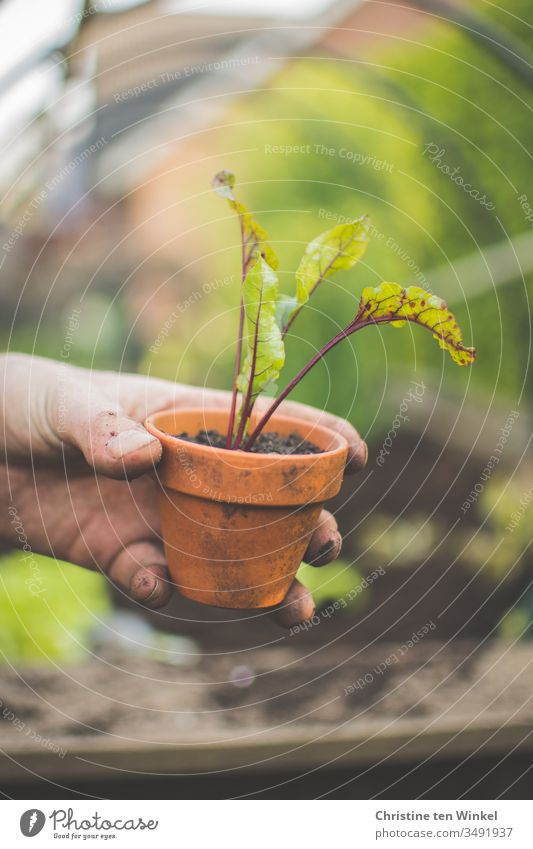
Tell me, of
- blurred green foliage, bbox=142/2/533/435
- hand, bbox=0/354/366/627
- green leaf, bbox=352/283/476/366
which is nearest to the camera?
green leaf, bbox=352/283/476/366

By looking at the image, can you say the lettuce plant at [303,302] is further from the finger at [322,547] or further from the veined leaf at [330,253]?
the finger at [322,547]

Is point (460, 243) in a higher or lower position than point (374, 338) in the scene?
higher

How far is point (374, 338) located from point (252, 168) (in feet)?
2.79

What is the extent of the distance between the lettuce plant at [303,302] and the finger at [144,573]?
18 centimetres

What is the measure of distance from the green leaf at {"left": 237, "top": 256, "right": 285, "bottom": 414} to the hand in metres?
0.12

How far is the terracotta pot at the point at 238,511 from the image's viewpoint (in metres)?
0.61

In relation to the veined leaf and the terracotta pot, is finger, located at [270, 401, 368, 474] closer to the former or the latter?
the terracotta pot

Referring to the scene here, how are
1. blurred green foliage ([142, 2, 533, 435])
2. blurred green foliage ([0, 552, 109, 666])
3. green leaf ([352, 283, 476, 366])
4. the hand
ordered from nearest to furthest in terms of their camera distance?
green leaf ([352, 283, 476, 366]) → the hand → blurred green foliage ([0, 552, 109, 666]) → blurred green foliage ([142, 2, 533, 435])

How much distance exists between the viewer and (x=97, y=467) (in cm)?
65

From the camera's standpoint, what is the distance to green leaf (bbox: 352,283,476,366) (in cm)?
57

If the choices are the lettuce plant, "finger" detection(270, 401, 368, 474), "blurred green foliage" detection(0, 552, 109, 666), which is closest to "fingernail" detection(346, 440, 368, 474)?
"finger" detection(270, 401, 368, 474)
